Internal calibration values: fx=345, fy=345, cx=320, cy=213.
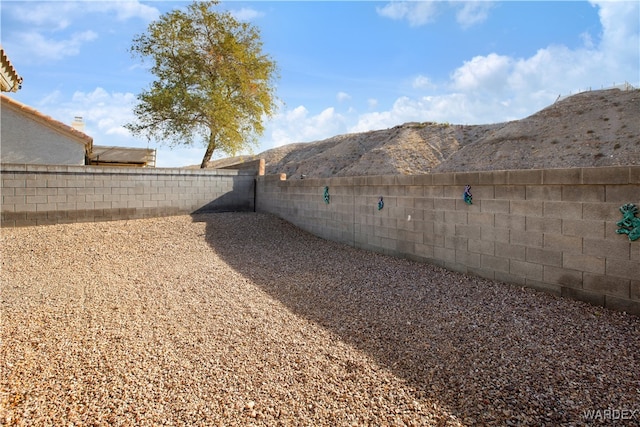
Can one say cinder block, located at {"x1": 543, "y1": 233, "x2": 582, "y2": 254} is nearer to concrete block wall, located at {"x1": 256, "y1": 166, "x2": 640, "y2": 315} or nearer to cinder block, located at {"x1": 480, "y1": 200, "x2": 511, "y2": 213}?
concrete block wall, located at {"x1": 256, "y1": 166, "x2": 640, "y2": 315}

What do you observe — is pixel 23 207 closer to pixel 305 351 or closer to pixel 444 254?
pixel 305 351

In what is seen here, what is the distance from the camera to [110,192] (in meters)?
9.39

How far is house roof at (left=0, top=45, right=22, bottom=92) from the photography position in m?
3.60

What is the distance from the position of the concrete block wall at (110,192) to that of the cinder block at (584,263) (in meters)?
9.42

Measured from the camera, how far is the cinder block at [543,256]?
3950 millimetres

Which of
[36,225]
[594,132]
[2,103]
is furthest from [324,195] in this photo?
[594,132]

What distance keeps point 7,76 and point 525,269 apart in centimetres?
653

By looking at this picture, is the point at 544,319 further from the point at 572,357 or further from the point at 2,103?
the point at 2,103

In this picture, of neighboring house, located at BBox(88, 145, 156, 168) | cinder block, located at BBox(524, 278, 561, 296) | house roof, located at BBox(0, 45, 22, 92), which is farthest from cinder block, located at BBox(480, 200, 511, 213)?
neighboring house, located at BBox(88, 145, 156, 168)

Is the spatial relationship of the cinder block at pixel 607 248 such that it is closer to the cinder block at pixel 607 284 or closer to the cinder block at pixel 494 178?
the cinder block at pixel 607 284

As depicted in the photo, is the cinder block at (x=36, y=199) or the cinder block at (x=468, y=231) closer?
the cinder block at (x=468, y=231)

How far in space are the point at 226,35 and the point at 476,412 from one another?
57.5 ft

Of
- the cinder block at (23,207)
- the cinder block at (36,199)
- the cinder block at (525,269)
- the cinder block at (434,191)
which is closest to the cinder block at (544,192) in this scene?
the cinder block at (525,269)

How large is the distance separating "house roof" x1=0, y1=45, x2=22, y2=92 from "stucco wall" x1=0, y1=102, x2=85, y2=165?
7610mm
